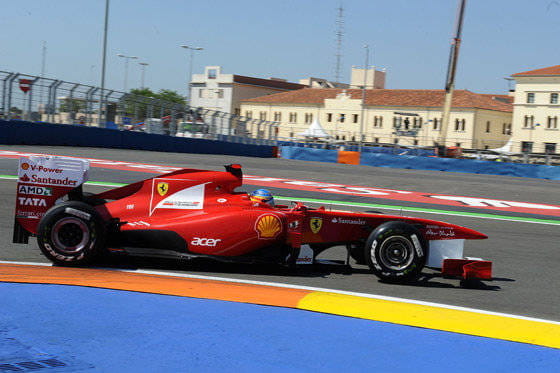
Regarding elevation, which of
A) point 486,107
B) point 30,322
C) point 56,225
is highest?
point 486,107

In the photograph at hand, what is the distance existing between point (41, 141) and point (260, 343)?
20.6 meters

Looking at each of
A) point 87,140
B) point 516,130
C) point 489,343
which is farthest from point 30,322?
point 516,130

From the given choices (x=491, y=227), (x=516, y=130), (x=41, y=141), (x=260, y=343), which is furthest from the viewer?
(x=516, y=130)

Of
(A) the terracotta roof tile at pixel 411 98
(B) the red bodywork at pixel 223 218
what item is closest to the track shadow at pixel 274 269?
(B) the red bodywork at pixel 223 218

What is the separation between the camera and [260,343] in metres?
4.18

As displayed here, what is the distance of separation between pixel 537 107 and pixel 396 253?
228 ft

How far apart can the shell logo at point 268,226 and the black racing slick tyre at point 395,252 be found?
2.81ft

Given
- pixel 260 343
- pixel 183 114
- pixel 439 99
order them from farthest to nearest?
1. pixel 439 99
2. pixel 183 114
3. pixel 260 343

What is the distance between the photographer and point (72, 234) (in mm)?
5793

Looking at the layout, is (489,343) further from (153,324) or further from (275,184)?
(275,184)

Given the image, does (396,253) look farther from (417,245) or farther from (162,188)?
(162,188)

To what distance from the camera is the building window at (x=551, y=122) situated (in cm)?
6781

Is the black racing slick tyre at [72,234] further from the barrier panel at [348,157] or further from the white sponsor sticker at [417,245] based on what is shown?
the barrier panel at [348,157]

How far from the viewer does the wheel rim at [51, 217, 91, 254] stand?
5.71 m
